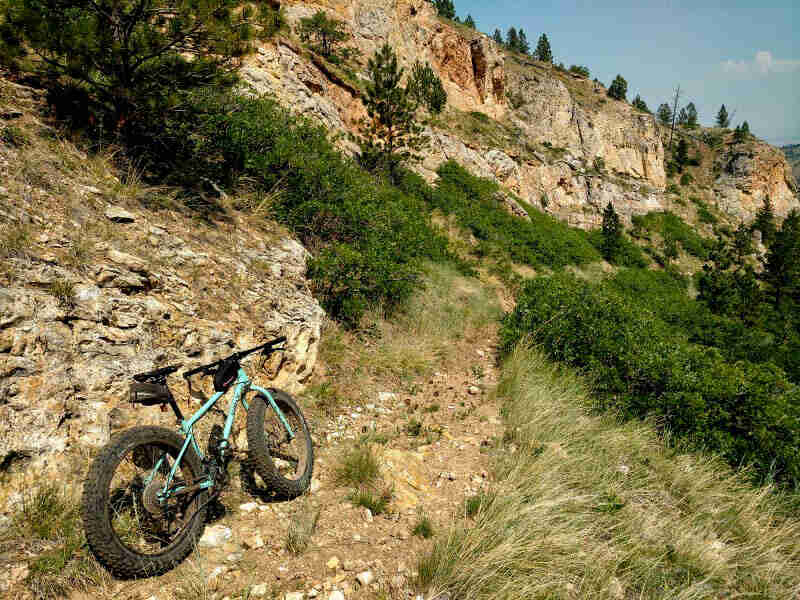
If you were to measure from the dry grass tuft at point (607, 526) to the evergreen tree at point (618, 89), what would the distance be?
66.4 metres

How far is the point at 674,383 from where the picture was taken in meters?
5.83

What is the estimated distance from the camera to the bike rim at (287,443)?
3443 millimetres

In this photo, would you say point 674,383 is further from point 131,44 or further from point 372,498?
point 131,44

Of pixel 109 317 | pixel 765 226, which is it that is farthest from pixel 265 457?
pixel 765 226

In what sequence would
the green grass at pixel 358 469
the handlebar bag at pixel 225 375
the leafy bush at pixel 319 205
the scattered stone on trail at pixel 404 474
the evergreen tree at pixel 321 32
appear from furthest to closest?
the evergreen tree at pixel 321 32, the leafy bush at pixel 319 205, the green grass at pixel 358 469, the scattered stone on trail at pixel 404 474, the handlebar bag at pixel 225 375

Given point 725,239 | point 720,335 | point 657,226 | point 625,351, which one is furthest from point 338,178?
point 725,239

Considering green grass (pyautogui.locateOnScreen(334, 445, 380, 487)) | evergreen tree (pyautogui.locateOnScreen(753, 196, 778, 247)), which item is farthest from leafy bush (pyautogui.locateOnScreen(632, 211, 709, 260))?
green grass (pyautogui.locateOnScreen(334, 445, 380, 487))

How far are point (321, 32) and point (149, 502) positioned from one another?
2914 cm

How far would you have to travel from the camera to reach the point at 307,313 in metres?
5.32

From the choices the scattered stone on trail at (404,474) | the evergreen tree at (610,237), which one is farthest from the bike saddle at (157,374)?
the evergreen tree at (610,237)

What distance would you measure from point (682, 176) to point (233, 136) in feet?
216

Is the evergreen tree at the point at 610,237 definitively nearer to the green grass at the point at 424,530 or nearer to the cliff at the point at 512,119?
the cliff at the point at 512,119

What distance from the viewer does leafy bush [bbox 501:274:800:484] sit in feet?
17.2

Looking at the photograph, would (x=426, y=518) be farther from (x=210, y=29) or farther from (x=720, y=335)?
(x=720, y=335)
